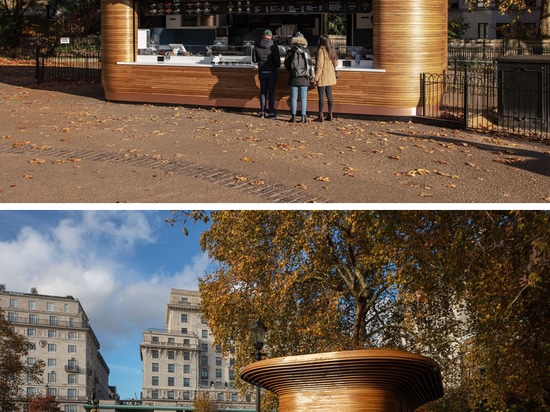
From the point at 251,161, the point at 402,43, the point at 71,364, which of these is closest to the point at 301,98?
the point at 402,43

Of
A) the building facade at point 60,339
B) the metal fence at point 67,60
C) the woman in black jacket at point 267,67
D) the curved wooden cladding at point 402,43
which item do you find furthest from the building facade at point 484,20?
the building facade at point 60,339

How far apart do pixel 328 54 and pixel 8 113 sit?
7849 millimetres

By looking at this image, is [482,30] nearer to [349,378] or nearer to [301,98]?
[301,98]

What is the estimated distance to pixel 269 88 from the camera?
21.5 meters

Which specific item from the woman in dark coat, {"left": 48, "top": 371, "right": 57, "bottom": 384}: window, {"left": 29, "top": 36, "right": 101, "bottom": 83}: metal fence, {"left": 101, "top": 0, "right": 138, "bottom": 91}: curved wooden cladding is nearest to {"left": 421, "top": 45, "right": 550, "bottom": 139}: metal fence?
the woman in dark coat

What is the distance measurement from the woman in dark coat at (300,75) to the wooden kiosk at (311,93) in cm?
100

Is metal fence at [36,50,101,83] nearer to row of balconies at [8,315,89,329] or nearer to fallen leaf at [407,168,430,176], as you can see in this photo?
fallen leaf at [407,168,430,176]

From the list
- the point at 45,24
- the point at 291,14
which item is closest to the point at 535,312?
the point at 291,14

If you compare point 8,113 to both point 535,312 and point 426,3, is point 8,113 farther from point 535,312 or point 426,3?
point 535,312

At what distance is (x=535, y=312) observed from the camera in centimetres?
1659

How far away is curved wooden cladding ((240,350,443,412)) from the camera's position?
19.6 feet

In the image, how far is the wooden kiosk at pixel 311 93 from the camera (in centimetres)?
2086

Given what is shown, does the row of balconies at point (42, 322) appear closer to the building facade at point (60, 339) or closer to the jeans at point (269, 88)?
the building facade at point (60, 339)

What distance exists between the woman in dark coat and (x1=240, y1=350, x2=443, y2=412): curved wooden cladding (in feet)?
48.2
